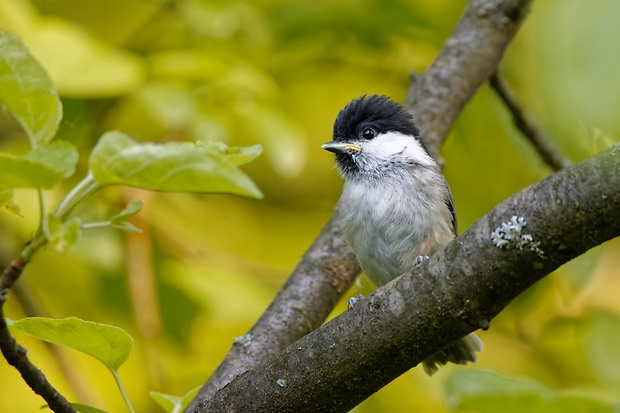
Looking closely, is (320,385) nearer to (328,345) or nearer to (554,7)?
(328,345)

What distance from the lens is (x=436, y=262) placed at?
1160mm

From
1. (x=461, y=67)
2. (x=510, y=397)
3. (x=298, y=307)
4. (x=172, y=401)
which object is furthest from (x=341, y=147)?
(x=172, y=401)

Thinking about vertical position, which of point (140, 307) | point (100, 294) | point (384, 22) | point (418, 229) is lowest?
point (418, 229)

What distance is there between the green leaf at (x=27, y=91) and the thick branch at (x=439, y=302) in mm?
673

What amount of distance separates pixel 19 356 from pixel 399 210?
1453 millimetres

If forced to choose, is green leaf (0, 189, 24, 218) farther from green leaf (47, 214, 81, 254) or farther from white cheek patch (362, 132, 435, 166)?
white cheek patch (362, 132, 435, 166)

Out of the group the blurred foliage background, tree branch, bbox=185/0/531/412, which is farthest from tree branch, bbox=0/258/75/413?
the blurred foliage background

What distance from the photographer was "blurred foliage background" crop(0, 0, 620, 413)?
89.0 inches

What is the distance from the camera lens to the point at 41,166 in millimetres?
899

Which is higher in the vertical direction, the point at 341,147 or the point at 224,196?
the point at 224,196

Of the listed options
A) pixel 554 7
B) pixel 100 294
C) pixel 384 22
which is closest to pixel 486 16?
pixel 384 22

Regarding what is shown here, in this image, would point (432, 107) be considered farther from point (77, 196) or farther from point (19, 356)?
point (19, 356)

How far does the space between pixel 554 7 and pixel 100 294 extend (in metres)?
2.03

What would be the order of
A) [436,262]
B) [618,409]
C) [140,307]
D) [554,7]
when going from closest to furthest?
[436,262] → [554,7] → [618,409] → [140,307]
